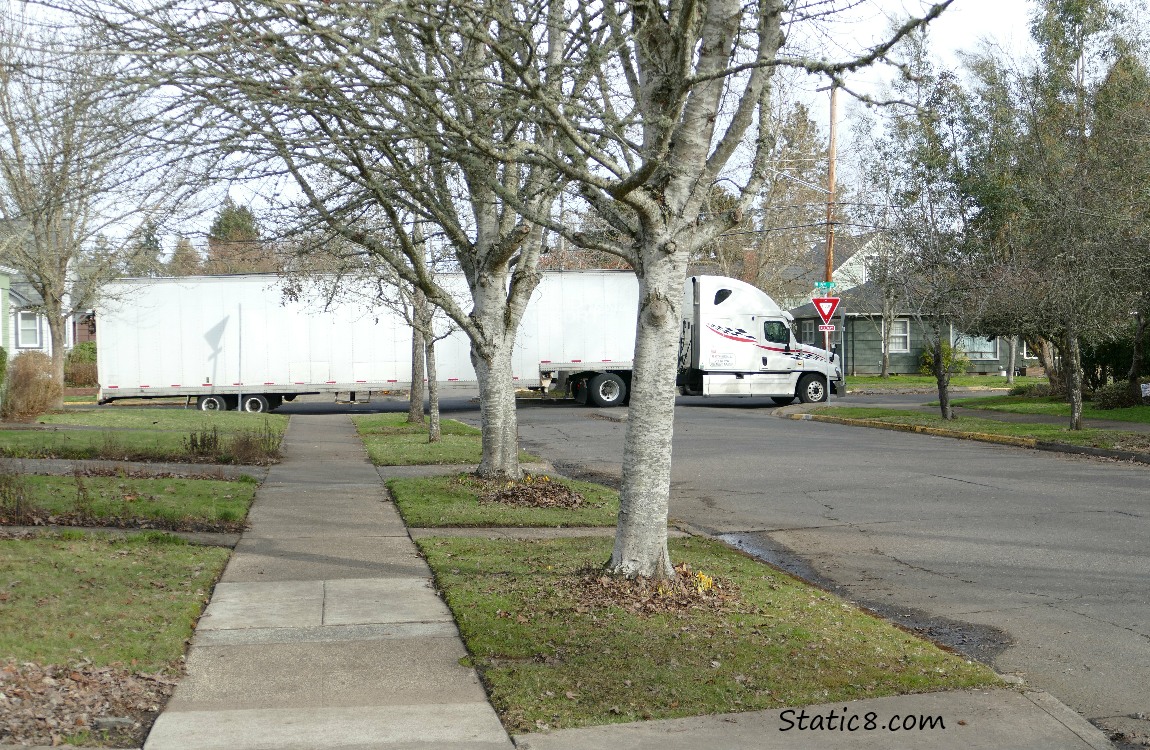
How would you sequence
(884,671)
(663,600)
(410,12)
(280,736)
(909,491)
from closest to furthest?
(280,736) < (410,12) < (884,671) < (663,600) < (909,491)

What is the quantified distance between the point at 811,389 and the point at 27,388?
70.1ft

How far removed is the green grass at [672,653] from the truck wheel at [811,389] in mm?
24769

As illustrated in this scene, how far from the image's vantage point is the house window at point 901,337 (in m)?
50.1

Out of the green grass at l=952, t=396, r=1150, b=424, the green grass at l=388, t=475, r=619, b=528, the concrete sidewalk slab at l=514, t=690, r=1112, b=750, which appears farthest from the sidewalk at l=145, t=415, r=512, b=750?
the green grass at l=952, t=396, r=1150, b=424

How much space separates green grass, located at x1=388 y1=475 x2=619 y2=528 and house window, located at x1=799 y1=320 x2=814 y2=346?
40111 mm

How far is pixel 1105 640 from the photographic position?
7148mm

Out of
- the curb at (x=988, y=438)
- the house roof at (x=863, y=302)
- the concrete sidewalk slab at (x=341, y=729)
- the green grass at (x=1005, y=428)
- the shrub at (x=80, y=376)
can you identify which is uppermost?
the house roof at (x=863, y=302)

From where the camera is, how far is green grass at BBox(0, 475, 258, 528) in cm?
1113

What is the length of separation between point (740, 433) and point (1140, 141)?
9.43m

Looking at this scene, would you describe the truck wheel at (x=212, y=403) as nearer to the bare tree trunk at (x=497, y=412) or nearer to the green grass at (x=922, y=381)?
the bare tree trunk at (x=497, y=412)

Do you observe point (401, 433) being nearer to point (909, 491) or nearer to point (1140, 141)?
point (909, 491)

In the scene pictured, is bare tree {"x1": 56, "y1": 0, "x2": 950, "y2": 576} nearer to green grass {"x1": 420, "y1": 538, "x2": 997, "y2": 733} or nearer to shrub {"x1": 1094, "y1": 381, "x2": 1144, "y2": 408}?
green grass {"x1": 420, "y1": 538, "x2": 997, "y2": 733}

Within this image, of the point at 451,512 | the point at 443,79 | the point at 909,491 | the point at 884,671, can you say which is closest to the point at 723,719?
the point at 884,671

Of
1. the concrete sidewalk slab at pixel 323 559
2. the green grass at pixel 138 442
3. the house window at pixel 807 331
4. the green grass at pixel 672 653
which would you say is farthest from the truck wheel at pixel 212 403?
the house window at pixel 807 331
